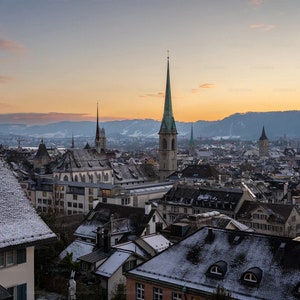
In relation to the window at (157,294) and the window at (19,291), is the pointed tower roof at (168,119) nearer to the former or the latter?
the window at (157,294)

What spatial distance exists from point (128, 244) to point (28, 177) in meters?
67.3

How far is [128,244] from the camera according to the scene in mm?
38500

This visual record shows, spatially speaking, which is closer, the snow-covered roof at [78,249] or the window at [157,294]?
the window at [157,294]

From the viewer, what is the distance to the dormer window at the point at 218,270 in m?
26.3

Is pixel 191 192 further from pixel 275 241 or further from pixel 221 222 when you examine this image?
pixel 275 241

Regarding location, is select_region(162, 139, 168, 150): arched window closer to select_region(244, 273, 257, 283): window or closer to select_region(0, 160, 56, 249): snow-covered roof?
select_region(244, 273, 257, 283): window

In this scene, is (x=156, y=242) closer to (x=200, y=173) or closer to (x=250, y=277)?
(x=250, y=277)

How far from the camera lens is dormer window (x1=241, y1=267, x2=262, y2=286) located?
25.0 m

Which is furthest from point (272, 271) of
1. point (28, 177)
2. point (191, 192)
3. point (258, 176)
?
point (258, 176)

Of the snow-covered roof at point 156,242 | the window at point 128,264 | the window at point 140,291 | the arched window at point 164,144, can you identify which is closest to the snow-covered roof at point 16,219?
the window at point 140,291

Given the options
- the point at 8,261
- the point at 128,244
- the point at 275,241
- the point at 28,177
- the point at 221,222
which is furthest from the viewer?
the point at 28,177

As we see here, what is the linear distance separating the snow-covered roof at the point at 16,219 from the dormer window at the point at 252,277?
1172cm

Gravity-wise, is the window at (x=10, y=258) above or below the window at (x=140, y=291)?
above

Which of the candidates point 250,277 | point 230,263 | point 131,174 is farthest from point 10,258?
point 131,174
